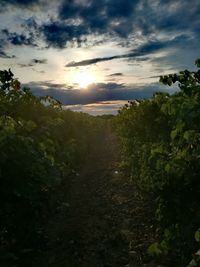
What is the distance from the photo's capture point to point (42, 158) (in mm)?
6355

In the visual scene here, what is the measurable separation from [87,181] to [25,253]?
9.02 m

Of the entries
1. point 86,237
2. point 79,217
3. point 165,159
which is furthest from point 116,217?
point 165,159

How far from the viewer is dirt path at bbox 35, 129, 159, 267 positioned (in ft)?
29.0

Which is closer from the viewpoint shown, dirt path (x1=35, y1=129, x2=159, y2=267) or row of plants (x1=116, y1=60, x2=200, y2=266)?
row of plants (x1=116, y1=60, x2=200, y2=266)

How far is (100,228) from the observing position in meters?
10.6

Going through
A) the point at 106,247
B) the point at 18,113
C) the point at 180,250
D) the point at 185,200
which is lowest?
the point at 106,247

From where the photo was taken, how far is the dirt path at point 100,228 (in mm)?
8828

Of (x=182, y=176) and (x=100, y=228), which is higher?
(x=182, y=176)

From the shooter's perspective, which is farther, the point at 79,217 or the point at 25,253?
the point at 79,217

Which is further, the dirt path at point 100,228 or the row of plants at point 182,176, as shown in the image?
the dirt path at point 100,228

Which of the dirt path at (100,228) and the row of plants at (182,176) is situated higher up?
the row of plants at (182,176)

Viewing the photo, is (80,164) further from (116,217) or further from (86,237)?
(86,237)

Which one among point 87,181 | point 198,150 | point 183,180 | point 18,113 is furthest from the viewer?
point 87,181

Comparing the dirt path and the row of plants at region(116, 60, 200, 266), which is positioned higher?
the row of plants at region(116, 60, 200, 266)
